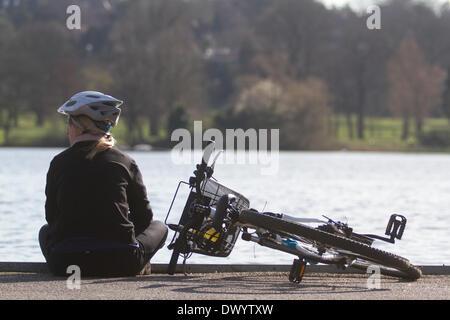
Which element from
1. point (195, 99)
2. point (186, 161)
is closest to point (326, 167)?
point (186, 161)

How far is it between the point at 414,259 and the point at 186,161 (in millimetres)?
46741

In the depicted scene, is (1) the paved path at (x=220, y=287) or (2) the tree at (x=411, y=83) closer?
(1) the paved path at (x=220, y=287)

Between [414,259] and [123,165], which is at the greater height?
[123,165]

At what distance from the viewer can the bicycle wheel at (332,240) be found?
321 inches

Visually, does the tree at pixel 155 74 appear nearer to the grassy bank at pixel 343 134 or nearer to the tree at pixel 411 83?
the grassy bank at pixel 343 134

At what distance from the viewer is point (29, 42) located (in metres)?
88.2

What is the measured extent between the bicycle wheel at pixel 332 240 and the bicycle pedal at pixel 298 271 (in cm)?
20

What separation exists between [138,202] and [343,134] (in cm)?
8743

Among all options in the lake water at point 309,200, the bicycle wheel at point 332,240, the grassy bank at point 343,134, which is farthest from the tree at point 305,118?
the bicycle wheel at point 332,240

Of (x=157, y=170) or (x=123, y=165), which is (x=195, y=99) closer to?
(x=157, y=170)

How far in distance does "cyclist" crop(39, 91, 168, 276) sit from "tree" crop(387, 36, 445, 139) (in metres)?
84.4

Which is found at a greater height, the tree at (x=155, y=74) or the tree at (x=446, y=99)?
the tree at (x=155, y=74)
